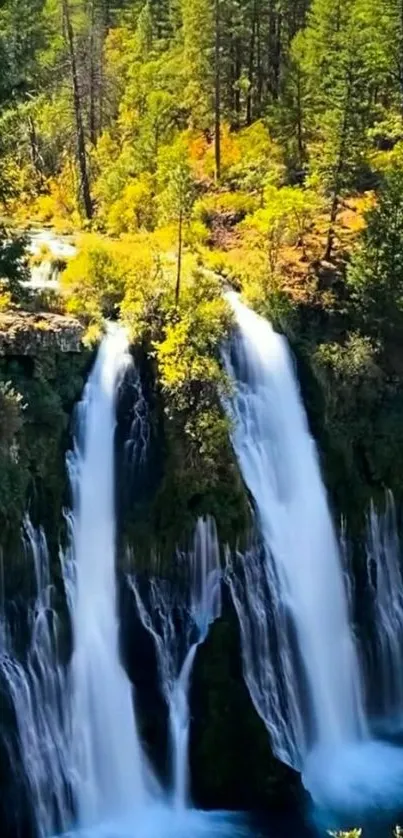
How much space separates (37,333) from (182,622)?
7069 millimetres

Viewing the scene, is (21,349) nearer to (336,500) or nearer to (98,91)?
(336,500)

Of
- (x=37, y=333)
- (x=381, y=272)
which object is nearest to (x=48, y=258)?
(x=37, y=333)

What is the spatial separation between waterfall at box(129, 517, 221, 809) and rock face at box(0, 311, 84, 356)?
5.07 meters

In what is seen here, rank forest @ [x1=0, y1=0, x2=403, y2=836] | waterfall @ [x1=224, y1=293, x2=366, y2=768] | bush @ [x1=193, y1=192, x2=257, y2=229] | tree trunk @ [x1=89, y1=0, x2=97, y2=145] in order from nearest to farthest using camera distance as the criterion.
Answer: forest @ [x1=0, y1=0, x2=403, y2=836]
waterfall @ [x1=224, y1=293, x2=366, y2=768]
bush @ [x1=193, y1=192, x2=257, y2=229]
tree trunk @ [x1=89, y1=0, x2=97, y2=145]

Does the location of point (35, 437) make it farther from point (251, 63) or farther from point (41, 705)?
point (251, 63)

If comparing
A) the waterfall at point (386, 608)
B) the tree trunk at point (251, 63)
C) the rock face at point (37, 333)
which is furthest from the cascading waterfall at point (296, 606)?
the tree trunk at point (251, 63)

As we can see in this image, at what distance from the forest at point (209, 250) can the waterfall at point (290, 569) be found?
2.37ft

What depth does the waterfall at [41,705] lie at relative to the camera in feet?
60.5

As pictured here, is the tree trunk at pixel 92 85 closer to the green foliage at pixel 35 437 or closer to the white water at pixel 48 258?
the white water at pixel 48 258

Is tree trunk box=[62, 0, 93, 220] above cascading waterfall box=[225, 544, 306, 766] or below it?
above

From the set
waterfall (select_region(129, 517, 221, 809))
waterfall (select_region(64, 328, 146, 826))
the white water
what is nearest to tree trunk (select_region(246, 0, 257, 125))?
the white water

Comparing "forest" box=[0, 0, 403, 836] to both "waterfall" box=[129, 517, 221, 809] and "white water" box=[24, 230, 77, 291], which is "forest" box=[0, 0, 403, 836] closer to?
"white water" box=[24, 230, 77, 291]

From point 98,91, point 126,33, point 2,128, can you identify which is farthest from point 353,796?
point 126,33

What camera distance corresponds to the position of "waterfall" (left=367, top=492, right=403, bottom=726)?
77.5 feet
